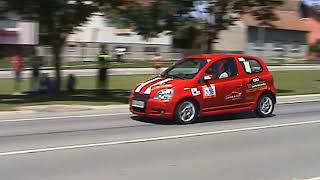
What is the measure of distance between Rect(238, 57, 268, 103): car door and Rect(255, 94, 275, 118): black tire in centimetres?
28

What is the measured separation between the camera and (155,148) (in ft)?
33.6

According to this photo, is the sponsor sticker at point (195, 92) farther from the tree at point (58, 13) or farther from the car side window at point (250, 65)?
the tree at point (58, 13)

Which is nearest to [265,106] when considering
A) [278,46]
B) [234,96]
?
[234,96]

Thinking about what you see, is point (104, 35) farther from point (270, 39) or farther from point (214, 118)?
point (214, 118)

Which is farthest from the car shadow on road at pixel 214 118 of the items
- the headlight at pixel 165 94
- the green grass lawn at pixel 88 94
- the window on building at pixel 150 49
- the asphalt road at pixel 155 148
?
the window on building at pixel 150 49

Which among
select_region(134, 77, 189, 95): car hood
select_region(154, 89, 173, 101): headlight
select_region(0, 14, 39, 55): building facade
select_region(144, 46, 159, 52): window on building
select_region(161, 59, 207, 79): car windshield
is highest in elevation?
select_region(0, 14, 39, 55): building facade

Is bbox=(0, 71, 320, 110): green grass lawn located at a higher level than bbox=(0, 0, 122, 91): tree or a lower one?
lower

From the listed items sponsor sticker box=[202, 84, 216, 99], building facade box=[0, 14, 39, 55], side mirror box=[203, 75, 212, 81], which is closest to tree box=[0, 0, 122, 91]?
building facade box=[0, 14, 39, 55]

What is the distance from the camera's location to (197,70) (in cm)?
1403

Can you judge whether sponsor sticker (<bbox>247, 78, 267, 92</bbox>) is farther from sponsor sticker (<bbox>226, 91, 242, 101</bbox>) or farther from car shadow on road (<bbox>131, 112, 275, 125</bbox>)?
car shadow on road (<bbox>131, 112, 275, 125</bbox>)

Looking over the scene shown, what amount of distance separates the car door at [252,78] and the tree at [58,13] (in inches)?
268

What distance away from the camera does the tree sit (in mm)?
19172

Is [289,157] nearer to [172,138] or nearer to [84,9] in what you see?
[172,138]

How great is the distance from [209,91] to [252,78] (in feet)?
5.12
